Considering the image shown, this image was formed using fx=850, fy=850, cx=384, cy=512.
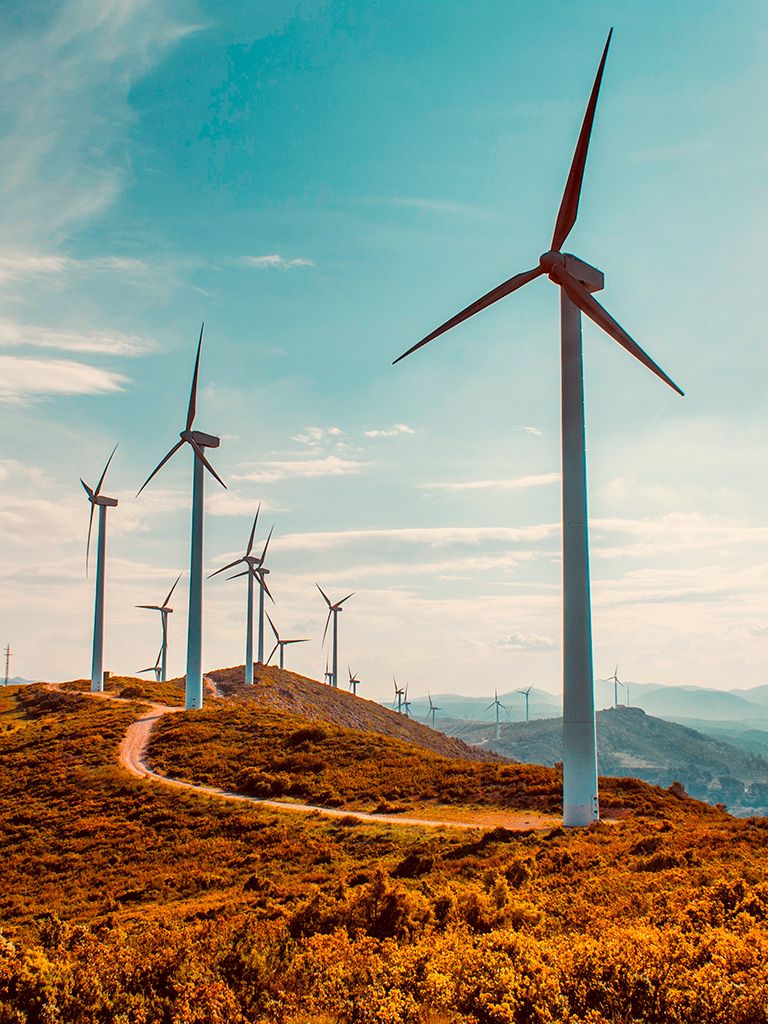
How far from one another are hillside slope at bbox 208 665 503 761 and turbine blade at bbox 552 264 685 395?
9579cm

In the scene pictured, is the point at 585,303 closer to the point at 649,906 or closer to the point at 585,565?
the point at 585,565

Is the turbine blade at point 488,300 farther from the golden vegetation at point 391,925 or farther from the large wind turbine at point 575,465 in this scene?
the golden vegetation at point 391,925

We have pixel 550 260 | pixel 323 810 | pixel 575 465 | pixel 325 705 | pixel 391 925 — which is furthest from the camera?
pixel 325 705

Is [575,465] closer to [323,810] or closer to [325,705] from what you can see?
[323,810]

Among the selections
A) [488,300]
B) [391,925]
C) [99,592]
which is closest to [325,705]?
[99,592]

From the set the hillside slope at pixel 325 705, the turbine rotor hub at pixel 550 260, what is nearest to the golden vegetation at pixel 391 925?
the turbine rotor hub at pixel 550 260

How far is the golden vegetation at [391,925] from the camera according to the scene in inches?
588

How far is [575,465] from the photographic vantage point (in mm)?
40781

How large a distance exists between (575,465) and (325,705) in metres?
121

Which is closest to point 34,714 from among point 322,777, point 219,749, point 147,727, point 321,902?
point 147,727

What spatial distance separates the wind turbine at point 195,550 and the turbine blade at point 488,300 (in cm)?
5043

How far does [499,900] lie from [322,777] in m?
37.7

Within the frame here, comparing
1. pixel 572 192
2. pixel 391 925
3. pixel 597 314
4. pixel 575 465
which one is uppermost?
pixel 572 192

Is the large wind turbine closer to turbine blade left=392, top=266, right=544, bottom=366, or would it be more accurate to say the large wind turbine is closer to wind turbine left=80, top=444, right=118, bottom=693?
turbine blade left=392, top=266, right=544, bottom=366
